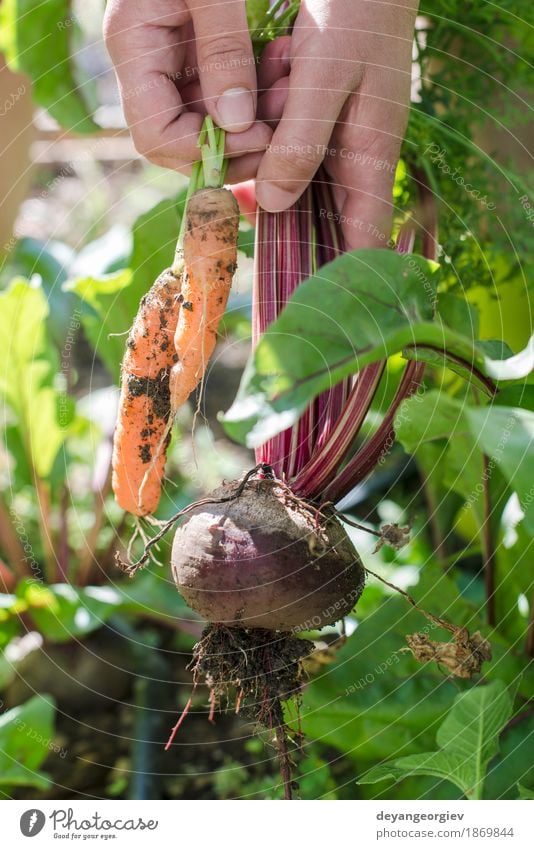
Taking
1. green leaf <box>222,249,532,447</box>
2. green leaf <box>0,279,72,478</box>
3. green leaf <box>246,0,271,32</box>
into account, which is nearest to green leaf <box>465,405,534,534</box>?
green leaf <box>222,249,532,447</box>

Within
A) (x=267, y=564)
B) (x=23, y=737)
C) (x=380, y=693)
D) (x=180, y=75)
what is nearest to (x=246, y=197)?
(x=180, y=75)

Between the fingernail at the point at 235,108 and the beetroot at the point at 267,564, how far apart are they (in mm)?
462

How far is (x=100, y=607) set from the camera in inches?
56.1

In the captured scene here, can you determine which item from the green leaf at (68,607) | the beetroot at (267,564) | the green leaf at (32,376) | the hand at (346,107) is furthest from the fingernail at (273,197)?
the green leaf at (68,607)

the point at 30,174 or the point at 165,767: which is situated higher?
the point at 30,174

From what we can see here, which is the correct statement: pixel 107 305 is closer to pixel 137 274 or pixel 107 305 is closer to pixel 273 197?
pixel 137 274

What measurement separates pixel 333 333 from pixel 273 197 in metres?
0.36

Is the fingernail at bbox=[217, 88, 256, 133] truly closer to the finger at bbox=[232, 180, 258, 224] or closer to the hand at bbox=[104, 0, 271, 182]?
the hand at bbox=[104, 0, 271, 182]

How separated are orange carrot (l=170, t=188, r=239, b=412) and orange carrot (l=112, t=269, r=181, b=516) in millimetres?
31

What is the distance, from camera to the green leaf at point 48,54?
155 cm
